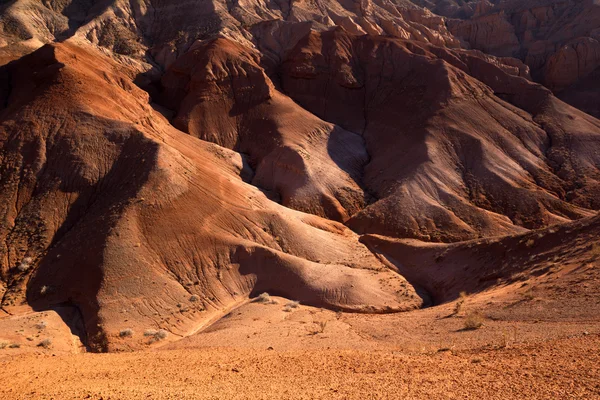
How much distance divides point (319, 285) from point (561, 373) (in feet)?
49.6

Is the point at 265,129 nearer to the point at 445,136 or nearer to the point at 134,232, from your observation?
the point at 445,136

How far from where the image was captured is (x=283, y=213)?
1164 inches

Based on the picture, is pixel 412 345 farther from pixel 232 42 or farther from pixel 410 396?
pixel 232 42

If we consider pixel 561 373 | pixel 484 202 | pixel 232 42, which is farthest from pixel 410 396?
pixel 232 42

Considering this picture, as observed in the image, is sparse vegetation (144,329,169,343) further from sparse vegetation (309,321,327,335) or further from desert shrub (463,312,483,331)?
desert shrub (463,312,483,331)

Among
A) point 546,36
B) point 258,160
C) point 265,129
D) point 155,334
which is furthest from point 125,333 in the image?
point 546,36

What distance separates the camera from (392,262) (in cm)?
2838

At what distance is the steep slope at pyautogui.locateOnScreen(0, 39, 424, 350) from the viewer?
2184cm

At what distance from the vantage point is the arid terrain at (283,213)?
1170 centimetres

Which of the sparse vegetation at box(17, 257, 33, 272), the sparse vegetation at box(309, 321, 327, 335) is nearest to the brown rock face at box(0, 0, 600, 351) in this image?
the sparse vegetation at box(17, 257, 33, 272)

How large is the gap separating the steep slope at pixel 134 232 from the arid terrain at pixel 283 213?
12 cm

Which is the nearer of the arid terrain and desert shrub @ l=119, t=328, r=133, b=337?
the arid terrain

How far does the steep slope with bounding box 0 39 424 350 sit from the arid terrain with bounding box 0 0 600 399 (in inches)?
4.8

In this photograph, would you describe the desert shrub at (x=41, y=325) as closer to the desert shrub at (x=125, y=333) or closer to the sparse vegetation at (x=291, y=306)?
the desert shrub at (x=125, y=333)
